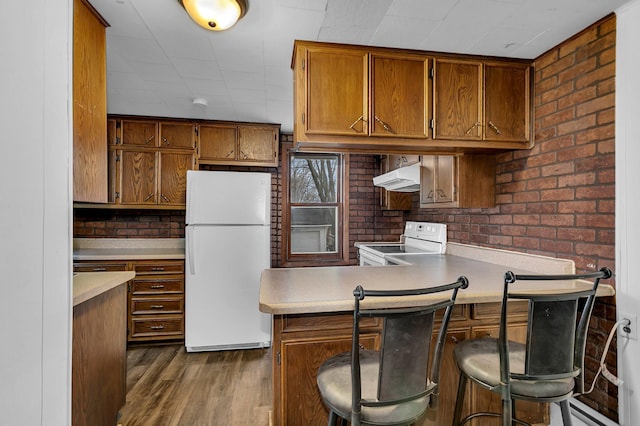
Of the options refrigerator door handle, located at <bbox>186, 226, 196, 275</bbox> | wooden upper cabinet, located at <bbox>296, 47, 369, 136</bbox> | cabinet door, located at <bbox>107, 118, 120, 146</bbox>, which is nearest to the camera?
wooden upper cabinet, located at <bbox>296, 47, 369, 136</bbox>

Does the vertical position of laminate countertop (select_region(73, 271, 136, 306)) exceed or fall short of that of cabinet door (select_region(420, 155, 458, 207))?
it falls short

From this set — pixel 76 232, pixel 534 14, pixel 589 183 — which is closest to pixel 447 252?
pixel 589 183

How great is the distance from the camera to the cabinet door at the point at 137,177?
3359mm

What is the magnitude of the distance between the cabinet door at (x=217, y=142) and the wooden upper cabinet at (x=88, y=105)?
5.92 ft

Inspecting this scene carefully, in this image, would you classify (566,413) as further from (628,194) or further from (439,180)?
(439,180)

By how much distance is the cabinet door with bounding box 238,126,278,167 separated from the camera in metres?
3.56

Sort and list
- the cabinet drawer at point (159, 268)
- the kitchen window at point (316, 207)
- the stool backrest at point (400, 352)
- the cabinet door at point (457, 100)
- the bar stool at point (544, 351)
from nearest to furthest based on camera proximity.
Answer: the stool backrest at point (400, 352) → the bar stool at point (544, 351) → the cabinet door at point (457, 100) → the cabinet drawer at point (159, 268) → the kitchen window at point (316, 207)

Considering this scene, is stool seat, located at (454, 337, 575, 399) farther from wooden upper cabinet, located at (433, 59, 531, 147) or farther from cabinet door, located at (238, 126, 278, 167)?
cabinet door, located at (238, 126, 278, 167)

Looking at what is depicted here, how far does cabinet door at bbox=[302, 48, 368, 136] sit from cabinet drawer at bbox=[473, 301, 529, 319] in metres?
1.12

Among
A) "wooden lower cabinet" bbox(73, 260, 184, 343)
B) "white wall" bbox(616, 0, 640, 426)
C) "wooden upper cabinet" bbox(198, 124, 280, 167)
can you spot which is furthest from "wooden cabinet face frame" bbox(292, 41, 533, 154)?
"wooden lower cabinet" bbox(73, 260, 184, 343)

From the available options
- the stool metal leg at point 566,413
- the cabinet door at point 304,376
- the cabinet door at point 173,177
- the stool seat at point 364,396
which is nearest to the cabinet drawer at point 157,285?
the cabinet door at point 173,177

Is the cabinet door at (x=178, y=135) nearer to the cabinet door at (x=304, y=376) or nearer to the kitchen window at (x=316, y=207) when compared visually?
the kitchen window at (x=316, y=207)

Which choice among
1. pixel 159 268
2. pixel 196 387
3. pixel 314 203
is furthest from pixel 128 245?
pixel 314 203

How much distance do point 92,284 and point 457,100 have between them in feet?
7.22
